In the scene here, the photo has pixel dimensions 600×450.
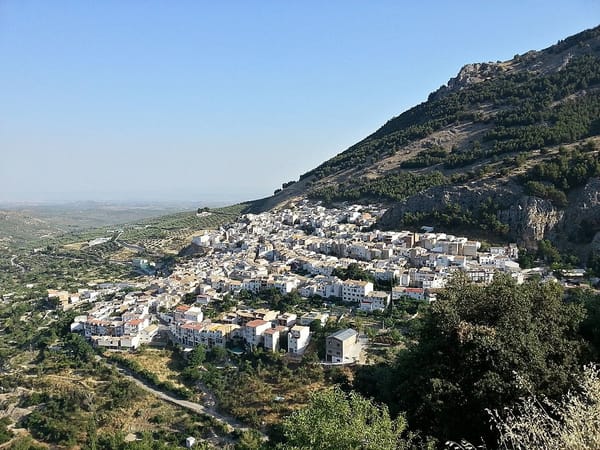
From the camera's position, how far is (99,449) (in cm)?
1282

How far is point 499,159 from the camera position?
117 ft

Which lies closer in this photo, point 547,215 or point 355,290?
point 355,290

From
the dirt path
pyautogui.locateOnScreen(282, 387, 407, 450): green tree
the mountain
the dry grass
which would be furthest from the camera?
the mountain

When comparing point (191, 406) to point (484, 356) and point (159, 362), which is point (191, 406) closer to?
point (159, 362)

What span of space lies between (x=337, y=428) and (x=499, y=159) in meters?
34.4

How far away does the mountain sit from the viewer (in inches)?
1083

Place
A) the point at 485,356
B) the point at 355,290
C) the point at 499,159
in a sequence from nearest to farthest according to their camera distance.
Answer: the point at 485,356 → the point at 355,290 → the point at 499,159

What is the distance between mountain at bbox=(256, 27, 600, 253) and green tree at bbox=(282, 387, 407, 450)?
78.5 ft

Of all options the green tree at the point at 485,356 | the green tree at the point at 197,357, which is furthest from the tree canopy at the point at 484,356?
the green tree at the point at 197,357

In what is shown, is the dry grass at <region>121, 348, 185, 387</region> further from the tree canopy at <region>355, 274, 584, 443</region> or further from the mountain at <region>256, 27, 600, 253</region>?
the mountain at <region>256, 27, 600, 253</region>

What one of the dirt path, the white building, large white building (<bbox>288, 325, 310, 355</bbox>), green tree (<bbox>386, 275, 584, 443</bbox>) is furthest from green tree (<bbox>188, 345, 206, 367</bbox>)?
green tree (<bbox>386, 275, 584, 443</bbox>)

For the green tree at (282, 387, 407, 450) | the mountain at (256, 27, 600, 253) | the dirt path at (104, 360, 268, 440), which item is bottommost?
the dirt path at (104, 360, 268, 440)

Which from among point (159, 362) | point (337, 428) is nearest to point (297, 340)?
point (159, 362)

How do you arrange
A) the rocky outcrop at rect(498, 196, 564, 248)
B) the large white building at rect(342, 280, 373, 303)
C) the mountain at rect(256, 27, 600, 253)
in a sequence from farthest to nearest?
1. the mountain at rect(256, 27, 600, 253)
2. the rocky outcrop at rect(498, 196, 564, 248)
3. the large white building at rect(342, 280, 373, 303)
